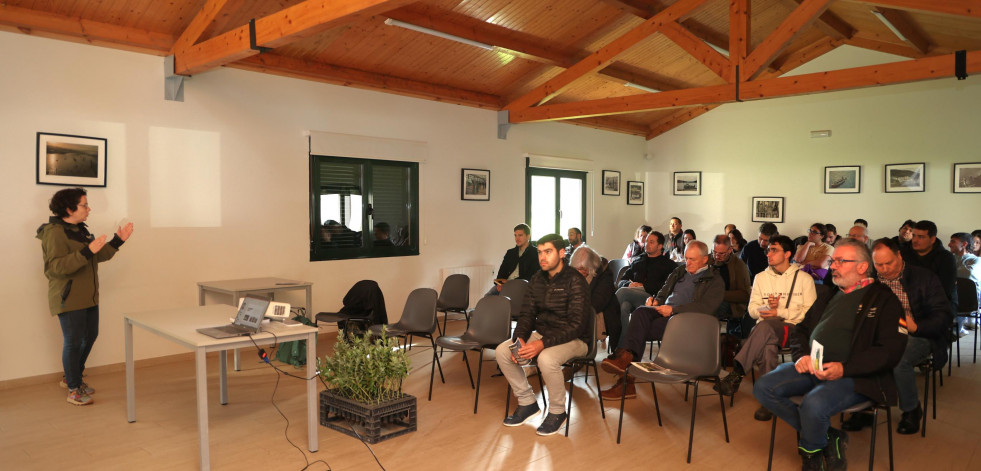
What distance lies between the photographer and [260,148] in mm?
6828

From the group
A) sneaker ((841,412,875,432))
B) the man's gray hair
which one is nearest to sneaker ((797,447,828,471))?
sneaker ((841,412,875,432))

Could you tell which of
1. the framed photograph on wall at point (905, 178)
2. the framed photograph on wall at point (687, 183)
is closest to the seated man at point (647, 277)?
the framed photograph on wall at point (905, 178)

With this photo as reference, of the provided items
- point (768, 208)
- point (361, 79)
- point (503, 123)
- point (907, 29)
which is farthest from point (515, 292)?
point (768, 208)

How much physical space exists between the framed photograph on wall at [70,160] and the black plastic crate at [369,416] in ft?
9.91

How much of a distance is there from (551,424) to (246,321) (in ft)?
6.34

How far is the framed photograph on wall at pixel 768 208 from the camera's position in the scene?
10.6 meters

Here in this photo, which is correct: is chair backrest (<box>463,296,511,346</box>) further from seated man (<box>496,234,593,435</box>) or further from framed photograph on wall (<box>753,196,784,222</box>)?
framed photograph on wall (<box>753,196,784,222</box>)

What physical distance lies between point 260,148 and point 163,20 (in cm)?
145

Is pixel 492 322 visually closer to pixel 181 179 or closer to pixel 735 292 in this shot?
pixel 735 292

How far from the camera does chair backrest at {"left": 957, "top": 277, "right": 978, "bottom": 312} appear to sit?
5.99m

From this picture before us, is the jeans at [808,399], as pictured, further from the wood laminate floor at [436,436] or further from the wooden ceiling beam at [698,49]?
the wooden ceiling beam at [698,49]

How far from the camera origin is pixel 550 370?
4.32 meters

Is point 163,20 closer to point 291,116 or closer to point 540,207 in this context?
point 291,116

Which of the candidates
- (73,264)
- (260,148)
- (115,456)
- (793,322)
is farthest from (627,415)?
(260,148)
